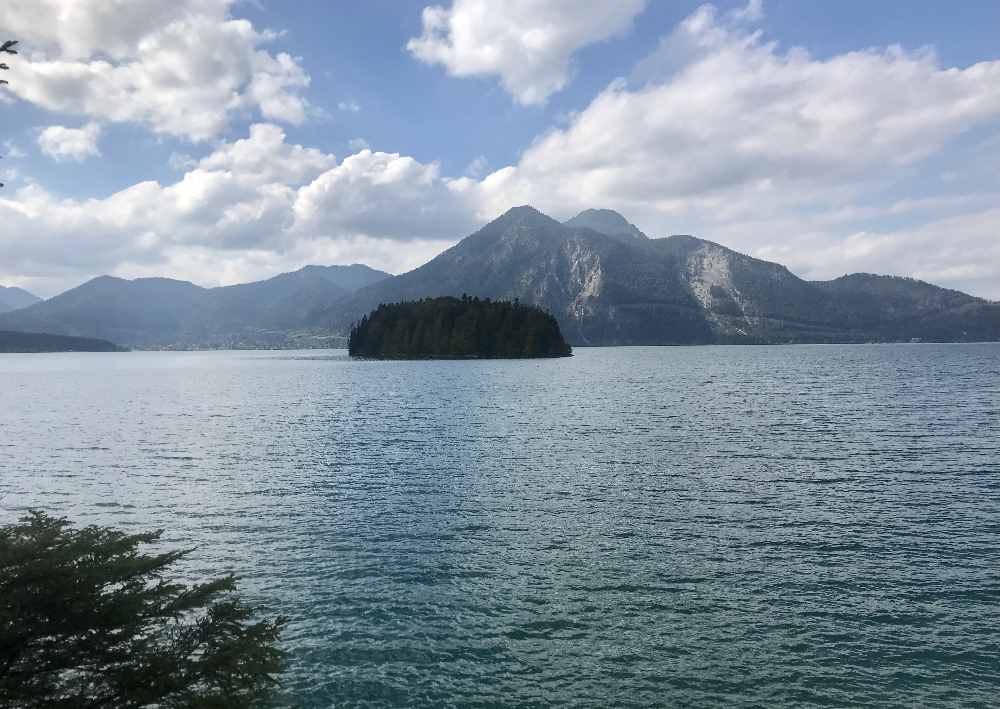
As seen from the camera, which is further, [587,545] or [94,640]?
[587,545]

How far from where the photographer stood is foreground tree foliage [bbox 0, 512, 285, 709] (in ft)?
47.3

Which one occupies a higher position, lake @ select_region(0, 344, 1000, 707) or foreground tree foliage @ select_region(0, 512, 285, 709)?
foreground tree foliage @ select_region(0, 512, 285, 709)

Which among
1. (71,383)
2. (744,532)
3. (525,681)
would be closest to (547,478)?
(744,532)

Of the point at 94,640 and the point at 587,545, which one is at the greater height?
the point at 94,640

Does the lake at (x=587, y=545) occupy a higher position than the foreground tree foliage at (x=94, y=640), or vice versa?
the foreground tree foliage at (x=94, y=640)

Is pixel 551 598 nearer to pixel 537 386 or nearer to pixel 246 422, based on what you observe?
pixel 246 422

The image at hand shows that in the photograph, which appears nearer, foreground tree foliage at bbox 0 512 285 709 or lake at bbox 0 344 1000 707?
foreground tree foliage at bbox 0 512 285 709

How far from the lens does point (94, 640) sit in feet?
49.9

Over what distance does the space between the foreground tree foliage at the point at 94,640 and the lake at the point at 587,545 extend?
26.1ft

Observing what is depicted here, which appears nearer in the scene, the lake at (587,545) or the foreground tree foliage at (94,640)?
the foreground tree foliage at (94,640)

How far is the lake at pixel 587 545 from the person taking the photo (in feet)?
78.7

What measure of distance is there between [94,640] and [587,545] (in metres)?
27.7

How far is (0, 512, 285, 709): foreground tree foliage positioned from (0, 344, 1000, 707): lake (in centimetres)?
796

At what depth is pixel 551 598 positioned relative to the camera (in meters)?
30.3
